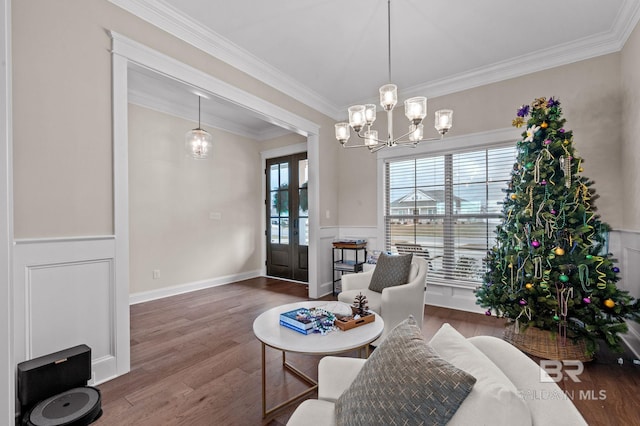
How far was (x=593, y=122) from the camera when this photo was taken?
2986 mm

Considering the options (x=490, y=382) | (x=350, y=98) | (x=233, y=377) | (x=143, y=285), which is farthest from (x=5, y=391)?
(x=350, y=98)

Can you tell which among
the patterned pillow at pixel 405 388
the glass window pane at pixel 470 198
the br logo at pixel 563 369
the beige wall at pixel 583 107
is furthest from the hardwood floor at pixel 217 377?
the beige wall at pixel 583 107

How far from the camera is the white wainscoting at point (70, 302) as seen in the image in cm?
183

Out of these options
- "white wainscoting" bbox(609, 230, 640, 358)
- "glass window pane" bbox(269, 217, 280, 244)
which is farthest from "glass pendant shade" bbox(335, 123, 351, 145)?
"glass window pane" bbox(269, 217, 280, 244)

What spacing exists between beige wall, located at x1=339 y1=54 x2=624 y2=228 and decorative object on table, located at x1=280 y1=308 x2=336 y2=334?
300 cm

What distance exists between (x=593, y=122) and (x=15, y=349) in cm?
519

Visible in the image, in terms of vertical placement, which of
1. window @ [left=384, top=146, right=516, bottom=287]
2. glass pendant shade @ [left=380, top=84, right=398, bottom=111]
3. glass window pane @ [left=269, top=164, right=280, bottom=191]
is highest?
glass pendant shade @ [left=380, top=84, right=398, bottom=111]

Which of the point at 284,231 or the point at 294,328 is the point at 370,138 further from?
the point at 284,231

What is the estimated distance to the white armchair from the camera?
258 centimetres

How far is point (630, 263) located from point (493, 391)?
305cm

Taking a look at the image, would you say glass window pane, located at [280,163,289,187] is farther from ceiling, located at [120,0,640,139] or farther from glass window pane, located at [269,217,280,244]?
ceiling, located at [120,0,640,139]

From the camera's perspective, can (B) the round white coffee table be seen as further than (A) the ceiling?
No

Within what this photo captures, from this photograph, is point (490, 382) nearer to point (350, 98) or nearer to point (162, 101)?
point (350, 98)

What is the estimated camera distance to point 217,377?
2209 millimetres
